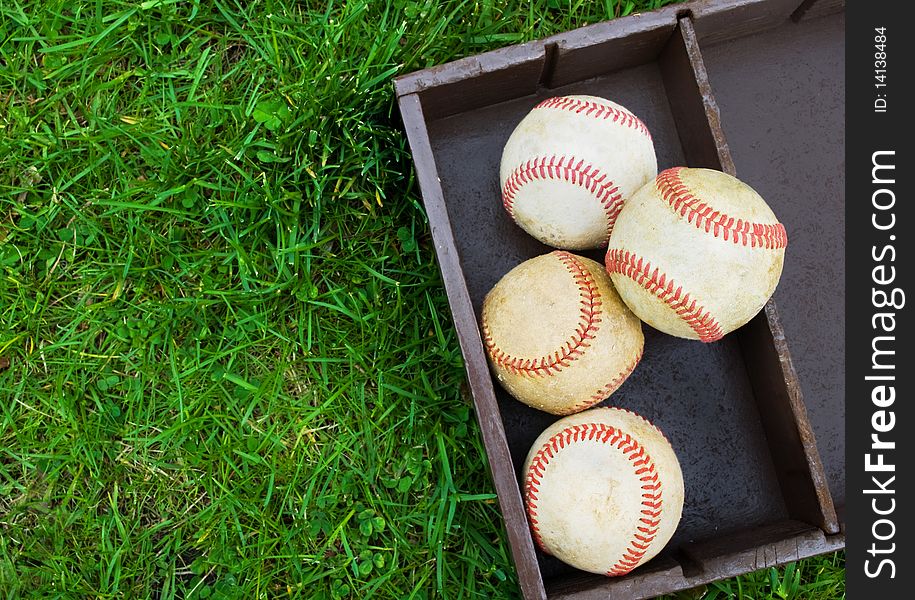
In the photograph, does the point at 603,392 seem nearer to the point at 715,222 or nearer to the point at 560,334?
the point at 560,334

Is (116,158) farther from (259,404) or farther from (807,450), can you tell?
(807,450)

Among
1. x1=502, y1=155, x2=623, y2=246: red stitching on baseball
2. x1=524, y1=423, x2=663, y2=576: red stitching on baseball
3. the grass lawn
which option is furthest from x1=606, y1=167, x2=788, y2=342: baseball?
the grass lawn

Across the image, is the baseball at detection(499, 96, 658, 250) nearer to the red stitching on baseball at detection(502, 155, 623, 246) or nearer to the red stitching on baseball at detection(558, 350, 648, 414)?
the red stitching on baseball at detection(502, 155, 623, 246)

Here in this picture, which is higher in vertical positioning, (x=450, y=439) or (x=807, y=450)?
(x=807, y=450)

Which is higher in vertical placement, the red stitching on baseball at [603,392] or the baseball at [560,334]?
the baseball at [560,334]

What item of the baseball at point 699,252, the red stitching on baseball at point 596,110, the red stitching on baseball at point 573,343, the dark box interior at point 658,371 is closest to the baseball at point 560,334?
the red stitching on baseball at point 573,343

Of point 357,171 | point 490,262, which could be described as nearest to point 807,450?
point 490,262

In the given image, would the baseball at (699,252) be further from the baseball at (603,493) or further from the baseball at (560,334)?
the baseball at (603,493)

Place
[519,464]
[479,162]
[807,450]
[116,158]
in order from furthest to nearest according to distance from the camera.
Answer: [116,158]
[479,162]
[519,464]
[807,450]
